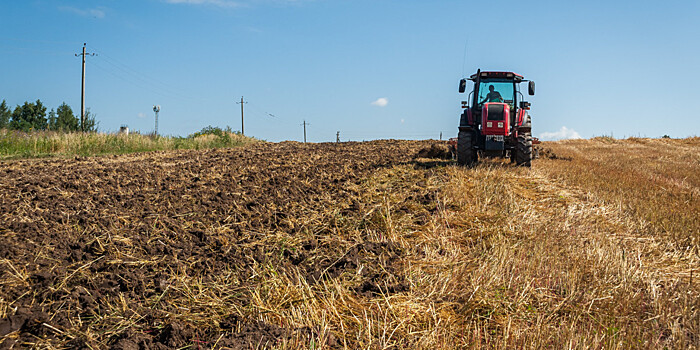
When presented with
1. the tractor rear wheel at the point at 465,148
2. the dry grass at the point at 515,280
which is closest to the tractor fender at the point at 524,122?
the tractor rear wheel at the point at 465,148

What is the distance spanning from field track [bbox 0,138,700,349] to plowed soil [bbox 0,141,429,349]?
18 mm

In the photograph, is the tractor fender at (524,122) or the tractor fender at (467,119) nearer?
the tractor fender at (524,122)

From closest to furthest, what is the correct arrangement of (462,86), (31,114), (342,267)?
(342,267) < (462,86) < (31,114)

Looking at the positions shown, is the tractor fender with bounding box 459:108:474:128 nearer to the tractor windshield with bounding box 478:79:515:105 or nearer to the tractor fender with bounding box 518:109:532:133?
the tractor windshield with bounding box 478:79:515:105

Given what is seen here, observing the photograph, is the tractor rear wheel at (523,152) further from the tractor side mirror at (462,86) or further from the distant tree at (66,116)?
the distant tree at (66,116)

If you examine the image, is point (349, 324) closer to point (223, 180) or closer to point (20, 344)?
point (20, 344)

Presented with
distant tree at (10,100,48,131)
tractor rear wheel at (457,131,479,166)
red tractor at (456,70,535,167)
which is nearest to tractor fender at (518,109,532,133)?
red tractor at (456,70,535,167)

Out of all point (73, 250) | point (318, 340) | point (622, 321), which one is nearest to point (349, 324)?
point (318, 340)

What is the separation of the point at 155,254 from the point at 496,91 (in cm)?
1025

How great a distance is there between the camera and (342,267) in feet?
14.8

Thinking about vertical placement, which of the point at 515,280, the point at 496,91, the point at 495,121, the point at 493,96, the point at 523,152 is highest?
the point at 496,91

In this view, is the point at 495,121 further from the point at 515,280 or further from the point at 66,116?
the point at 66,116

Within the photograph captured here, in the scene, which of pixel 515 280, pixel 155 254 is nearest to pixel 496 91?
pixel 515 280

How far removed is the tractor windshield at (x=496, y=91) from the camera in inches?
507
